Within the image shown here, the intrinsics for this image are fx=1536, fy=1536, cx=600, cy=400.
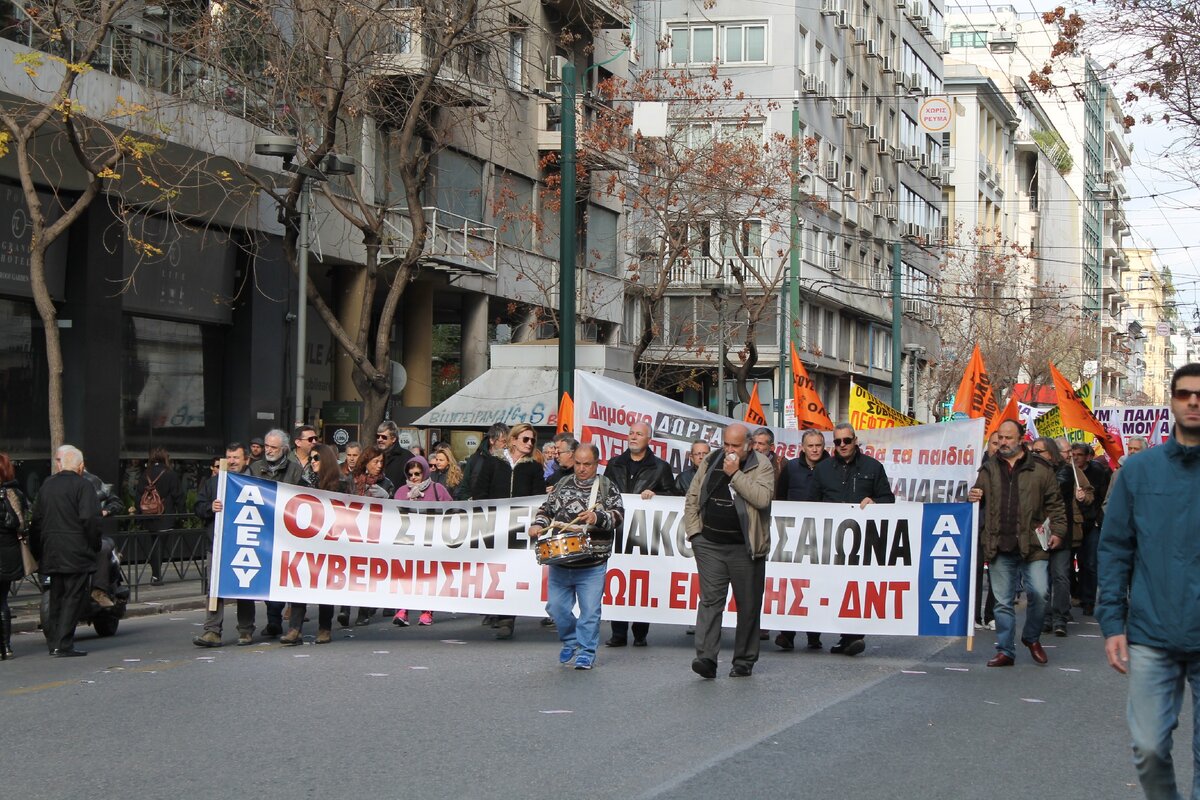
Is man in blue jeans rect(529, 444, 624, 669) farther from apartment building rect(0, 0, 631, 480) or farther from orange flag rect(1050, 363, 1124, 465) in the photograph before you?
orange flag rect(1050, 363, 1124, 465)

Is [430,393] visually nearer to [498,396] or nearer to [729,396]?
[498,396]

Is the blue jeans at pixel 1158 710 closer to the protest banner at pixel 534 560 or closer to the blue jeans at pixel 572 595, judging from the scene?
the blue jeans at pixel 572 595

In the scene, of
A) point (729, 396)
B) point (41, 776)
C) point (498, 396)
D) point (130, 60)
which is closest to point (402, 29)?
point (130, 60)

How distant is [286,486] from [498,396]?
475 inches

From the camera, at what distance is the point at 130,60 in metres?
21.5

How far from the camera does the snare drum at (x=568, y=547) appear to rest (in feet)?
37.3

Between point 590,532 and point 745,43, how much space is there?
41.4 meters

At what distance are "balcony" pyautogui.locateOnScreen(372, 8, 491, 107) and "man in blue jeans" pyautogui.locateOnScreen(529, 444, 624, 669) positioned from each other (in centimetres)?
935

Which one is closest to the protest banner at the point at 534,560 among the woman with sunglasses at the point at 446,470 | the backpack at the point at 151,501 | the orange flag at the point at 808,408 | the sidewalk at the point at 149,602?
the woman with sunglasses at the point at 446,470

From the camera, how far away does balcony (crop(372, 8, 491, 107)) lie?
20.6 metres

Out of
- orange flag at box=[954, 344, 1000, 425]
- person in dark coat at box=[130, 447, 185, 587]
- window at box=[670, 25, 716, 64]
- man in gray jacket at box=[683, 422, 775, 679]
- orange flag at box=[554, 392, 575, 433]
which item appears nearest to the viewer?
man in gray jacket at box=[683, 422, 775, 679]

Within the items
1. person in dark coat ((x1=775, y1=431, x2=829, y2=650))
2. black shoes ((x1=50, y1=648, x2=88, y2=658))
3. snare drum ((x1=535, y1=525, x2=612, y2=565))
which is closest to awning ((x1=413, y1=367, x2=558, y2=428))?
person in dark coat ((x1=775, y1=431, x2=829, y2=650))

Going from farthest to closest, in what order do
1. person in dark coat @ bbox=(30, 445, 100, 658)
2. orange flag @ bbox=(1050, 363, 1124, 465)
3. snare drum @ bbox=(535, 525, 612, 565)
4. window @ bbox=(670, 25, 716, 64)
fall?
window @ bbox=(670, 25, 716, 64) < orange flag @ bbox=(1050, 363, 1124, 465) < person in dark coat @ bbox=(30, 445, 100, 658) < snare drum @ bbox=(535, 525, 612, 565)

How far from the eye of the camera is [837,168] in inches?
2110
